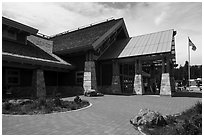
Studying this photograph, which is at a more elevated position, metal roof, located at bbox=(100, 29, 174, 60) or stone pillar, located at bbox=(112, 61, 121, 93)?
metal roof, located at bbox=(100, 29, 174, 60)

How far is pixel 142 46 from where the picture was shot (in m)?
22.9

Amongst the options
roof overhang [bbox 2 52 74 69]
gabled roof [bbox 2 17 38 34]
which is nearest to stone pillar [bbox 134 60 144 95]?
roof overhang [bbox 2 52 74 69]

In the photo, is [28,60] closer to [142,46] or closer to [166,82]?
[142,46]

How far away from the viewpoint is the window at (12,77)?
782 inches

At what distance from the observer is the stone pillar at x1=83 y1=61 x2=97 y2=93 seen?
73.7 ft

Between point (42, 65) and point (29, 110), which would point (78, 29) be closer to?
point (42, 65)

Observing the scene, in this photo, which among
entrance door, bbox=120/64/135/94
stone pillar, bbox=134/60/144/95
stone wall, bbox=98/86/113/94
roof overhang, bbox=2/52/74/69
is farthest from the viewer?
entrance door, bbox=120/64/135/94

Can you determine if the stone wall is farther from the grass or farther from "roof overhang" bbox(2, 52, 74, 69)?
the grass

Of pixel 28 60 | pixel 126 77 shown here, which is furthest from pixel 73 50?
pixel 126 77

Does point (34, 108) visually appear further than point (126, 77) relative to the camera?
No

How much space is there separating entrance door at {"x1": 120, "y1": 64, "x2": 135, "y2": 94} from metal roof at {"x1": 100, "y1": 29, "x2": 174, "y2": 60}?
269cm

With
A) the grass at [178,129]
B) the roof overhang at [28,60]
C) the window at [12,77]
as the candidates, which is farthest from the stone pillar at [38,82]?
the grass at [178,129]

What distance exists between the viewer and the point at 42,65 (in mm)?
19266

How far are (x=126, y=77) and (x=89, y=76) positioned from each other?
21.7 ft
